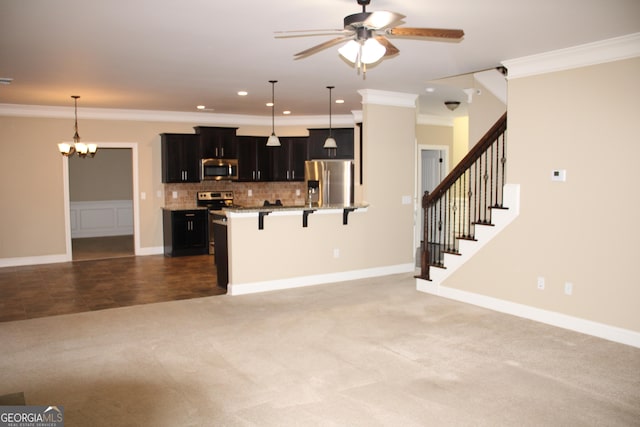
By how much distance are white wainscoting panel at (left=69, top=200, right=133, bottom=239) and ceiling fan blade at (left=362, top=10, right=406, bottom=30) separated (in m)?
10.9

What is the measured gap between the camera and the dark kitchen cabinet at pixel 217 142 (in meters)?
9.82

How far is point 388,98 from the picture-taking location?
741 centimetres

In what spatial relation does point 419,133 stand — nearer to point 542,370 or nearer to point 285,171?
point 285,171

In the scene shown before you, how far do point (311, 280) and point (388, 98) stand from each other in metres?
2.87

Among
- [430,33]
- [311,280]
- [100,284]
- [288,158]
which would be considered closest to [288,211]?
[311,280]

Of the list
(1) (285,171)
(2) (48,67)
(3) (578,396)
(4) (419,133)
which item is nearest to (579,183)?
(3) (578,396)

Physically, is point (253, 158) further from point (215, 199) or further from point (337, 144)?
point (337, 144)

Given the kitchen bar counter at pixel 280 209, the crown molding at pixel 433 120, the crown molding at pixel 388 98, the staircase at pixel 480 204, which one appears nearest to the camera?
the staircase at pixel 480 204

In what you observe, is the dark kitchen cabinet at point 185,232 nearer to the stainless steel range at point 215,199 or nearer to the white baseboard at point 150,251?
the white baseboard at point 150,251

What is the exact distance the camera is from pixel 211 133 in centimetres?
989

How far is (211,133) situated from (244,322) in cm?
556

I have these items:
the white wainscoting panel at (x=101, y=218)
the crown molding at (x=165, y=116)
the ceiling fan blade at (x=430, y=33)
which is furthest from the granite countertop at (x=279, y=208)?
the white wainscoting panel at (x=101, y=218)

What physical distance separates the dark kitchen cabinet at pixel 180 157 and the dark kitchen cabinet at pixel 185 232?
0.70 metres

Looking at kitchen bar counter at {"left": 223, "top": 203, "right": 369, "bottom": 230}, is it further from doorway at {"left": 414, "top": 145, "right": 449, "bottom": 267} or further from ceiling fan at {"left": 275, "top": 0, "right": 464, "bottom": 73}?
doorway at {"left": 414, "top": 145, "right": 449, "bottom": 267}
